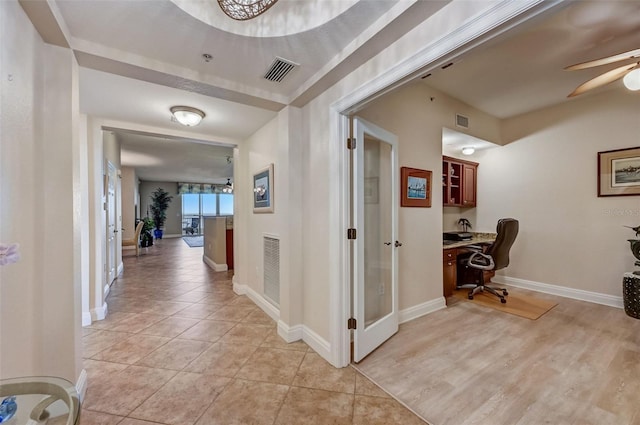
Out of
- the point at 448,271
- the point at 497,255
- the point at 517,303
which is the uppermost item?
the point at 497,255

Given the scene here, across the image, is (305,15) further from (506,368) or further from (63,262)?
(506,368)

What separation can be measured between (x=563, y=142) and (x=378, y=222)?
348 cm

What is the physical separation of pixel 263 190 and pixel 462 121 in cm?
289

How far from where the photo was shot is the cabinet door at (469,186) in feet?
14.8

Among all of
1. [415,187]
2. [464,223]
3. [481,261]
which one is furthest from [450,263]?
[464,223]

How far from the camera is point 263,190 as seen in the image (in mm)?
3326

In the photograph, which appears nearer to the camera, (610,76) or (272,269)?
(610,76)

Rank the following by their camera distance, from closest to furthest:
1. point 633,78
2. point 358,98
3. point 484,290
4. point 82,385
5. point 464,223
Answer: point 82,385 < point 358,98 < point 633,78 < point 484,290 < point 464,223

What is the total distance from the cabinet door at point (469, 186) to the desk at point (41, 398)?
4914mm

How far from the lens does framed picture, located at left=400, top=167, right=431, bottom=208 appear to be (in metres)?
3.01

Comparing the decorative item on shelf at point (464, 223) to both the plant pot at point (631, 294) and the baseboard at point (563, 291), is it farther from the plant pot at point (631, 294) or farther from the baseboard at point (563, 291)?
the plant pot at point (631, 294)

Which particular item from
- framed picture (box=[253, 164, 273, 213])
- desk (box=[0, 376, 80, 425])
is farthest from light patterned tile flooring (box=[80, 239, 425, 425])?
framed picture (box=[253, 164, 273, 213])

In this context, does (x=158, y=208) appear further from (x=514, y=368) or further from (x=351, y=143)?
(x=514, y=368)

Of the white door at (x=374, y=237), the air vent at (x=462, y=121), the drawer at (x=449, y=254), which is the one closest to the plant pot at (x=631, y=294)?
the drawer at (x=449, y=254)
